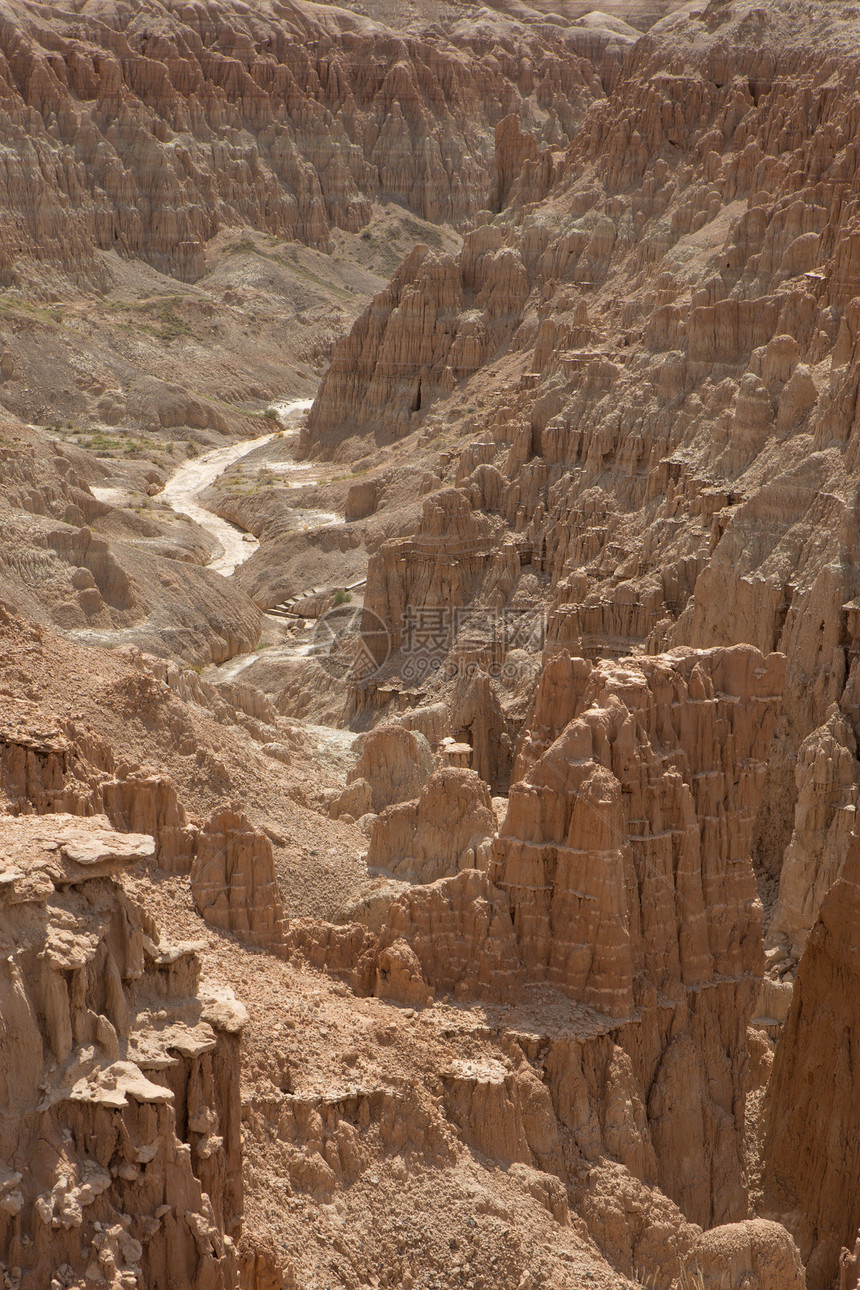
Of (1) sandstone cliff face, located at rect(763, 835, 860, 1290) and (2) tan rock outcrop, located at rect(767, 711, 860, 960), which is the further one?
(2) tan rock outcrop, located at rect(767, 711, 860, 960)

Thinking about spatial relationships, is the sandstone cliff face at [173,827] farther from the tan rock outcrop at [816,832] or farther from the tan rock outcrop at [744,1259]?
the tan rock outcrop at [816,832]

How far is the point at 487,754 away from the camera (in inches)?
1378

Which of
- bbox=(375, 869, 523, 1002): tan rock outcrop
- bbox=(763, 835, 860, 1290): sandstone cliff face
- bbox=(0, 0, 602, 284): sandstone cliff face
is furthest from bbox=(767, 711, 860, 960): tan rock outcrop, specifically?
bbox=(0, 0, 602, 284): sandstone cliff face

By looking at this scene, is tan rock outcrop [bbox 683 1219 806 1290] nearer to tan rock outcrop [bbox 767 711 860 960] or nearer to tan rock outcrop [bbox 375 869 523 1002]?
tan rock outcrop [bbox 375 869 523 1002]

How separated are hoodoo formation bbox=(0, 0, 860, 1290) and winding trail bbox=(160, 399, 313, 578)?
1.06 feet

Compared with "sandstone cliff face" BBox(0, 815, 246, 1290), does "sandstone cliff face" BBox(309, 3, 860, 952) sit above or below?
above

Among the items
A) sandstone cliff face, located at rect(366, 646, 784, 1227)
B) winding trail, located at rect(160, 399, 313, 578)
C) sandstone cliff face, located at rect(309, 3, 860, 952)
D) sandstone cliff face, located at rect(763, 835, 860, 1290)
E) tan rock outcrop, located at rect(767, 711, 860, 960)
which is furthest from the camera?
winding trail, located at rect(160, 399, 313, 578)

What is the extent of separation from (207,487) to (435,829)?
49.4 meters

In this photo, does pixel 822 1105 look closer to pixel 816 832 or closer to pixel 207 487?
pixel 816 832

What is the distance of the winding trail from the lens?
5984 cm

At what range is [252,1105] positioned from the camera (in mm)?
14625

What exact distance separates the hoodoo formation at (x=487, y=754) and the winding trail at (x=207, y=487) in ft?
1.06

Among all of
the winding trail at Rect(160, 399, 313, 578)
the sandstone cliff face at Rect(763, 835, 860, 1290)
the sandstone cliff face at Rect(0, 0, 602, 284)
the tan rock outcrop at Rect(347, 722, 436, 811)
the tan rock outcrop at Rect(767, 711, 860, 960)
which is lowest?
the sandstone cliff face at Rect(763, 835, 860, 1290)

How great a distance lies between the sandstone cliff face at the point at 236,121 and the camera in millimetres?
98688
